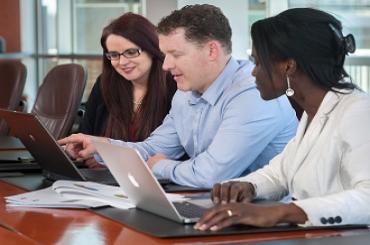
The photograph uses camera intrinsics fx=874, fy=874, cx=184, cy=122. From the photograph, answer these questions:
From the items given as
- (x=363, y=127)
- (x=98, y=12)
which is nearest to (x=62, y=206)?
(x=363, y=127)

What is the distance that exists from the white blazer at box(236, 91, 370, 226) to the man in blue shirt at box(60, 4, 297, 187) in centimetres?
37

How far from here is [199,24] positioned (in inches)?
124

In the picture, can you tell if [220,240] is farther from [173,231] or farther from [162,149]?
[162,149]

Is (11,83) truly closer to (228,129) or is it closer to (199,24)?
(199,24)

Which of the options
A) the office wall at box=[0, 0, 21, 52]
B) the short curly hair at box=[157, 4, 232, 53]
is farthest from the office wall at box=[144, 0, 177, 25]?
the short curly hair at box=[157, 4, 232, 53]

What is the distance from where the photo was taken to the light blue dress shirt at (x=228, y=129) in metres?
2.93

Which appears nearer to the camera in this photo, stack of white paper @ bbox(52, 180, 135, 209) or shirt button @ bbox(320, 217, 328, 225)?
shirt button @ bbox(320, 217, 328, 225)

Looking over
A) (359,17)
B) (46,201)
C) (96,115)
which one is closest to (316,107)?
(46,201)

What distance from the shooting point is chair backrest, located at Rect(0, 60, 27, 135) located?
19.2ft

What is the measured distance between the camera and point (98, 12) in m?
8.69

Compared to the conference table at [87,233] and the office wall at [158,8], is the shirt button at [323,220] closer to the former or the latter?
the conference table at [87,233]

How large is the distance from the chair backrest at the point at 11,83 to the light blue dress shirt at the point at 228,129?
8.77 ft

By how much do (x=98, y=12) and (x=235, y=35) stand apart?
2.70 meters

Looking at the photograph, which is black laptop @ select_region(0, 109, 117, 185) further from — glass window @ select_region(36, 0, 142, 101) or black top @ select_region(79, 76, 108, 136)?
glass window @ select_region(36, 0, 142, 101)
